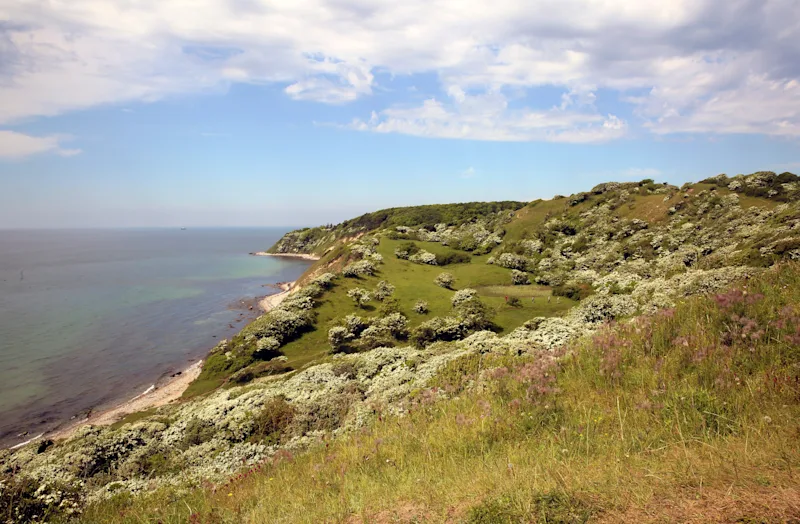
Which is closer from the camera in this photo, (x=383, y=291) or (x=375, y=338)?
(x=375, y=338)

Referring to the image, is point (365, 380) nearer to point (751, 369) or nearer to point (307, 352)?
point (751, 369)

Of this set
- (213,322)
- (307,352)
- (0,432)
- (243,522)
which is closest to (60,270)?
(213,322)

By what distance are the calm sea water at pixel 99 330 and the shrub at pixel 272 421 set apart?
93.8 ft

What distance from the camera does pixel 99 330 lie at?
59.3m

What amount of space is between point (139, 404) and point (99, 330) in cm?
3297

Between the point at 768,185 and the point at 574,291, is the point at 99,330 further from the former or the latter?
the point at 768,185

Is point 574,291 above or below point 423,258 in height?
below

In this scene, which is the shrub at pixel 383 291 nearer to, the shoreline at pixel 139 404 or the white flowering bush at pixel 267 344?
the white flowering bush at pixel 267 344

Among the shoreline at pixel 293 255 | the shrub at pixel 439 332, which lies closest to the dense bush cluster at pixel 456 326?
the shrub at pixel 439 332

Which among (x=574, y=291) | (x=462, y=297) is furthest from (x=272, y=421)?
(x=574, y=291)

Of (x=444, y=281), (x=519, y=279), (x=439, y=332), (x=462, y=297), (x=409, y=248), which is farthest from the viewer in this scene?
(x=409, y=248)

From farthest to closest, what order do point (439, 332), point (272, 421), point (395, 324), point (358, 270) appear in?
point (358, 270) → point (395, 324) → point (439, 332) → point (272, 421)

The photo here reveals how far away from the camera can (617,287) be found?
128ft

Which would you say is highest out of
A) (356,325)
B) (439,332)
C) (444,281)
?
(444,281)
